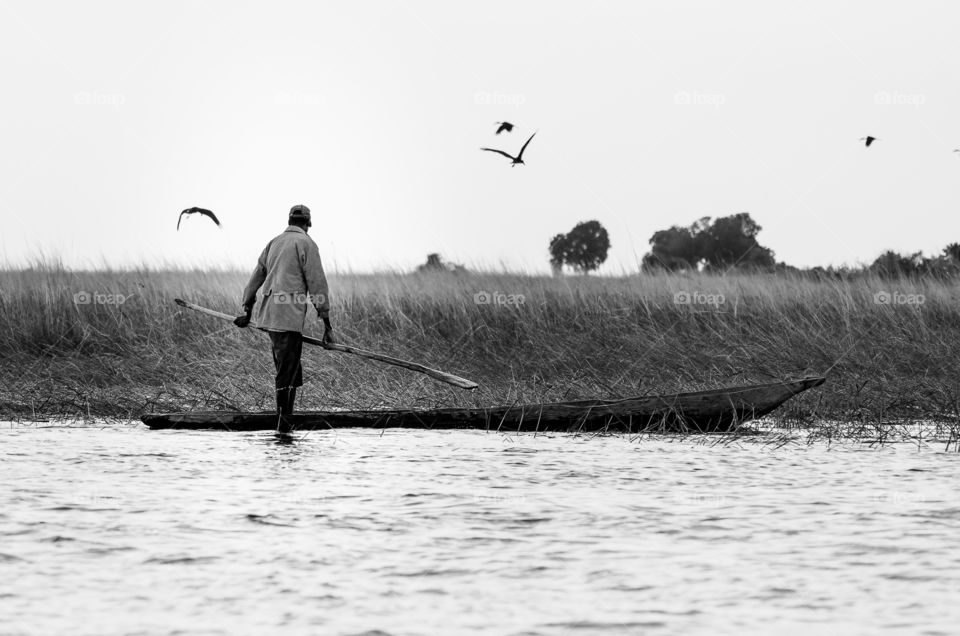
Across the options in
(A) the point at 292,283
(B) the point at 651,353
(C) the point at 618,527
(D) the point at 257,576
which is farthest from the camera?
(B) the point at 651,353

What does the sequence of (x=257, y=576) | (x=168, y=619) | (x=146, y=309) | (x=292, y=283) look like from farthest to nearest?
(x=146, y=309)
(x=292, y=283)
(x=257, y=576)
(x=168, y=619)

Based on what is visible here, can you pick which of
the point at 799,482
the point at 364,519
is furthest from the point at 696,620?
the point at 799,482

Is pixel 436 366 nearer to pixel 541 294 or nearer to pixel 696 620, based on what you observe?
pixel 541 294

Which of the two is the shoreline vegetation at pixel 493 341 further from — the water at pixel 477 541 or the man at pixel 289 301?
the water at pixel 477 541

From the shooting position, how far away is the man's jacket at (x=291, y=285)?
9.23 m

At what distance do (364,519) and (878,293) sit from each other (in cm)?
1083

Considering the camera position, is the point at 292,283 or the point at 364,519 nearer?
the point at 364,519

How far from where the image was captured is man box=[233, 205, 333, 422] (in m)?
9.24

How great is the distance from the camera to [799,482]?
659cm

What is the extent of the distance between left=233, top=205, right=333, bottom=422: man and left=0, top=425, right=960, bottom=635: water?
1.41 meters

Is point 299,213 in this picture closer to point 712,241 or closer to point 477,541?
point 477,541

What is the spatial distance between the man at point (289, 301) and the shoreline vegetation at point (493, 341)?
142 centimetres

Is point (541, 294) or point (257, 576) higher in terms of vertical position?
point (541, 294)

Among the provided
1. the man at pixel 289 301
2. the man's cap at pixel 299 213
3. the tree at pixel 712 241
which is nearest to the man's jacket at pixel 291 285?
the man at pixel 289 301
